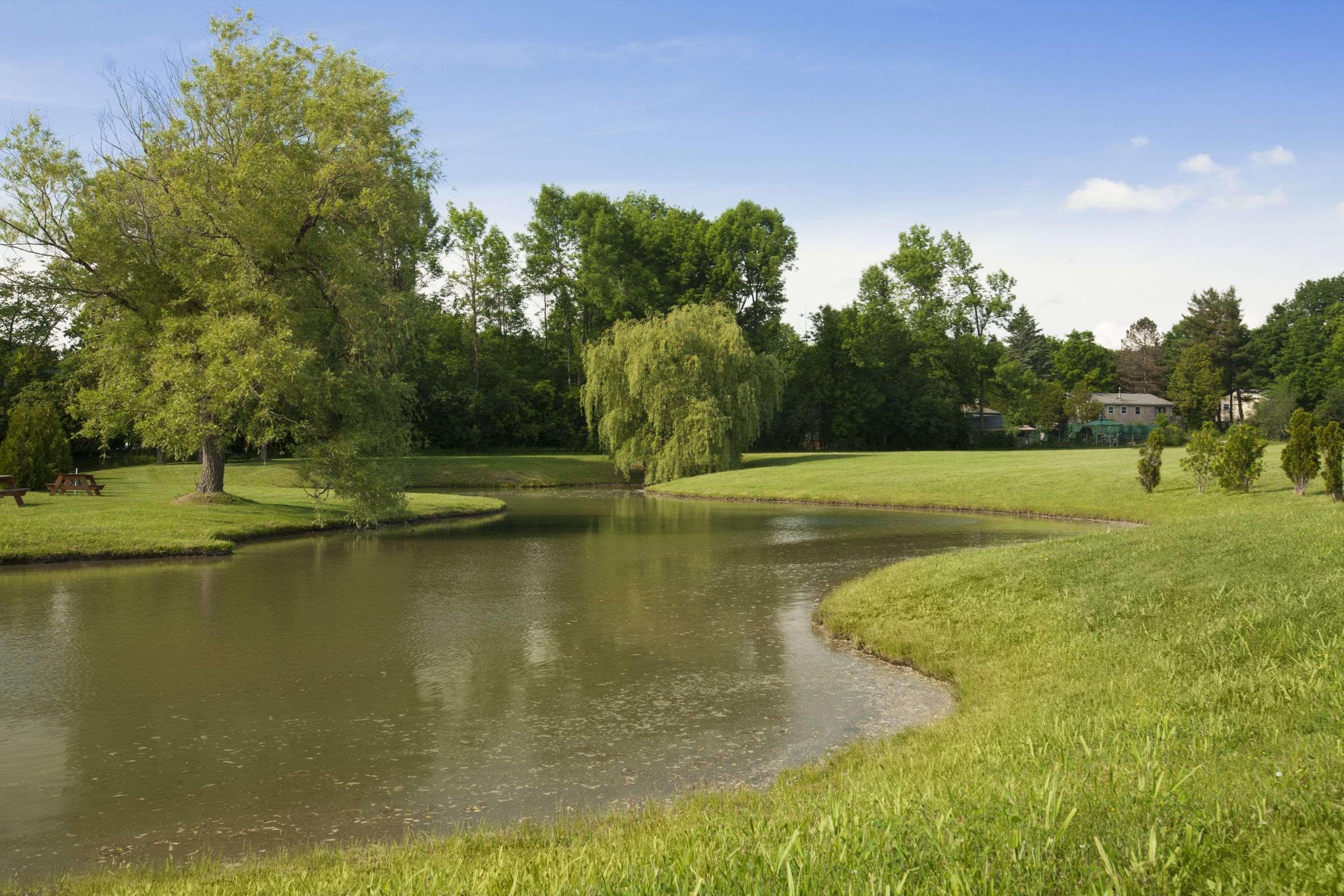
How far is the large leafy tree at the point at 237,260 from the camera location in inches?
915

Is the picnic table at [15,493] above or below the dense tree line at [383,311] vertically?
below

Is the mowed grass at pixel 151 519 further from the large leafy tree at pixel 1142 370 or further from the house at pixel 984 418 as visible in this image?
the large leafy tree at pixel 1142 370

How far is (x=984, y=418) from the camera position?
9875 centimetres

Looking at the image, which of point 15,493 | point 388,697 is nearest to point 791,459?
point 15,493

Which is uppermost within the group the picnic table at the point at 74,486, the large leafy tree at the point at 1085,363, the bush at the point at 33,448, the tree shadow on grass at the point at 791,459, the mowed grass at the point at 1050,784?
the large leafy tree at the point at 1085,363

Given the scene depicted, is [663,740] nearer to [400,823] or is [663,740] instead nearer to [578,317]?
[400,823]

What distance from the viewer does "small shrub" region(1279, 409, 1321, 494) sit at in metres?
22.3

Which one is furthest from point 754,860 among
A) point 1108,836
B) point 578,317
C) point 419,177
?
point 578,317

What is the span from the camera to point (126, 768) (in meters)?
7.23

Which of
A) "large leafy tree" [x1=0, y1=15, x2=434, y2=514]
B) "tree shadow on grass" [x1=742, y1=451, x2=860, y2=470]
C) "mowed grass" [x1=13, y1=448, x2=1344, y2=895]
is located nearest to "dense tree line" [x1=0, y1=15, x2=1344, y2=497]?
"large leafy tree" [x1=0, y1=15, x2=434, y2=514]

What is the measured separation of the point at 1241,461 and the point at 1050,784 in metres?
24.0

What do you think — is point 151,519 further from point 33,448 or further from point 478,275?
point 478,275

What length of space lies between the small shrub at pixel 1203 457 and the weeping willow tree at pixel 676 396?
23315mm

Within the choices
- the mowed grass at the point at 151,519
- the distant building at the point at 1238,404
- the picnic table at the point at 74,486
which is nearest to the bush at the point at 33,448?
the mowed grass at the point at 151,519
